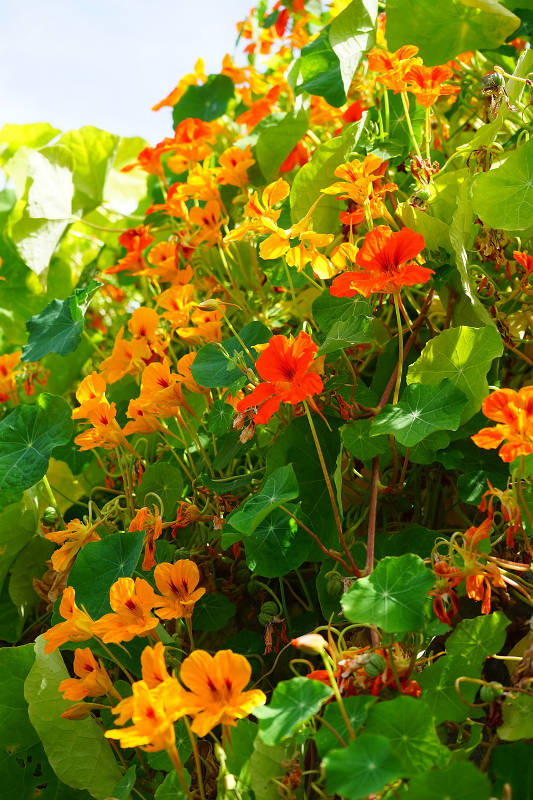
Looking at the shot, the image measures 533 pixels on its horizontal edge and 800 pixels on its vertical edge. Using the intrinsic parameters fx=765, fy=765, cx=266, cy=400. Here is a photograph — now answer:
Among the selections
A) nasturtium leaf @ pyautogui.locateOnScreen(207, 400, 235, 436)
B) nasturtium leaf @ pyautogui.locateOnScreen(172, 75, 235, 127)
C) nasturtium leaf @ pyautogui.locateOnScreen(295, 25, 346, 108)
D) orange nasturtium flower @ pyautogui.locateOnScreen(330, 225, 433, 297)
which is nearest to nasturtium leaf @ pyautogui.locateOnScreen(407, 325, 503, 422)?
orange nasturtium flower @ pyautogui.locateOnScreen(330, 225, 433, 297)

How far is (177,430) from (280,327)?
263 millimetres

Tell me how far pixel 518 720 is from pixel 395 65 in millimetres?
765

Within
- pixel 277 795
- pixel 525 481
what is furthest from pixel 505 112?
pixel 277 795

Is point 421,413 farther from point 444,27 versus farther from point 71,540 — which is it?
point 444,27

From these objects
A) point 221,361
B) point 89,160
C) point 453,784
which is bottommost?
point 453,784

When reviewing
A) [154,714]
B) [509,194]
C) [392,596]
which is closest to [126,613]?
[154,714]

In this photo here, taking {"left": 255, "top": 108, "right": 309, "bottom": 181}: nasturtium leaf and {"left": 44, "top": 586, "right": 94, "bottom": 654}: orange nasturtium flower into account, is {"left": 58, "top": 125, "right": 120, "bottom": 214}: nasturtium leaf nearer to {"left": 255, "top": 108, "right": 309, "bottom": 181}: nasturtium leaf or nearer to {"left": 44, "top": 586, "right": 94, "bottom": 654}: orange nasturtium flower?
{"left": 255, "top": 108, "right": 309, "bottom": 181}: nasturtium leaf

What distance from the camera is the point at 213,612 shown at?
0.97m

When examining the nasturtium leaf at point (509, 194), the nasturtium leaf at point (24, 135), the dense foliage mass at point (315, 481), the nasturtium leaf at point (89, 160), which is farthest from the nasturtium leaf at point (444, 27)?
the nasturtium leaf at point (24, 135)

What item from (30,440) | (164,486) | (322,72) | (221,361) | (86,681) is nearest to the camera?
(86,681)

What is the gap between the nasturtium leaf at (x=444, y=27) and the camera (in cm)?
120

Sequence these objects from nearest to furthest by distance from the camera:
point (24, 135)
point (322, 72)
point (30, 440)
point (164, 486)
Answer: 1. point (164, 486)
2. point (30, 440)
3. point (322, 72)
4. point (24, 135)

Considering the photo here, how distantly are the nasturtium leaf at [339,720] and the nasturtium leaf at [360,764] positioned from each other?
48mm

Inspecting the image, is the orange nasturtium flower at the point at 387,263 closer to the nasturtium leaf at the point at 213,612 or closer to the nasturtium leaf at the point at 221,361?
the nasturtium leaf at the point at 221,361
